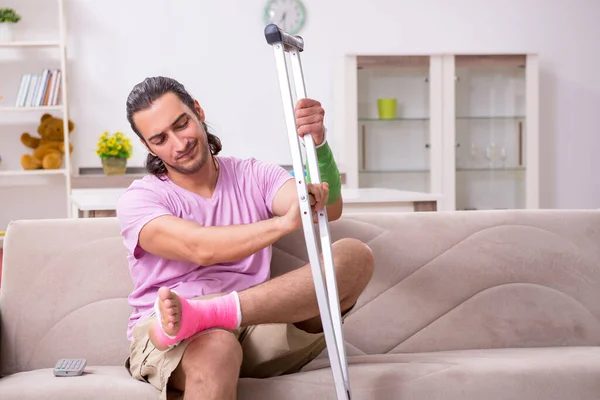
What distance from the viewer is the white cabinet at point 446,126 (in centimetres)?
573

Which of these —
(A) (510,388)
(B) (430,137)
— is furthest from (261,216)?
(B) (430,137)

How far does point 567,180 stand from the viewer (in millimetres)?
6324

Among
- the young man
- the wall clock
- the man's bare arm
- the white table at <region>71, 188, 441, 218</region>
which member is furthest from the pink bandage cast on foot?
the wall clock

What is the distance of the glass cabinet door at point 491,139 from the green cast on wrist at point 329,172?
373cm

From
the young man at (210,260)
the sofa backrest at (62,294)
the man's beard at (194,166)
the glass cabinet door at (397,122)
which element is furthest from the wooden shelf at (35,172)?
the man's beard at (194,166)

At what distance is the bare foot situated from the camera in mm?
1779

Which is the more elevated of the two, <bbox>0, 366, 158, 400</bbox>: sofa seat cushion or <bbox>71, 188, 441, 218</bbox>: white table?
<bbox>71, 188, 441, 218</bbox>: white table

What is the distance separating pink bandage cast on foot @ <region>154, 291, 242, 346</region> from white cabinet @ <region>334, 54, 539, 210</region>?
3.87m

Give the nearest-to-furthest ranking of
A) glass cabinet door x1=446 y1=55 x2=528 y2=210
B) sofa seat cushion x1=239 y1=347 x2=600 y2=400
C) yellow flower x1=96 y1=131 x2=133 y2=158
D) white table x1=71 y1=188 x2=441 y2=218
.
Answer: sofa seat cushion x1=239 y1=347 x2=600 y2=400 < white table x1=71 y1=188 x2=441 y2=218 < yellow flower x1=96 y1=131 x2=133 y2=158 < glass cabinet door x1=446 y1=55 x2=528 y2=210

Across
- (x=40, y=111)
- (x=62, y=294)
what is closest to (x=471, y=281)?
(x=62, y=294)

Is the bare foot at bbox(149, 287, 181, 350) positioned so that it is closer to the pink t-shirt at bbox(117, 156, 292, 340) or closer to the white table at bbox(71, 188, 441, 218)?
the pink t-shirt at bbox(117, 156, 292, 340)

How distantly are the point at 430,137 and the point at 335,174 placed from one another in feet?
12.0

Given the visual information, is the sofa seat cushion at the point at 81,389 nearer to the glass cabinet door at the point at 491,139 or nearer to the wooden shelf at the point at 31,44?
the wooden shelf at the point at 31,44

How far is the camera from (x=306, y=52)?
19.7ft
